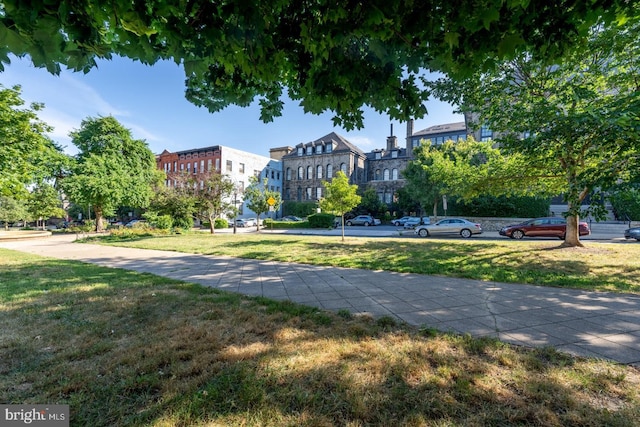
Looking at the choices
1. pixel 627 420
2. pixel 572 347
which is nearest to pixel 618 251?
pixel 572 347

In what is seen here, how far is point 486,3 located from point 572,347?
3.78 meters

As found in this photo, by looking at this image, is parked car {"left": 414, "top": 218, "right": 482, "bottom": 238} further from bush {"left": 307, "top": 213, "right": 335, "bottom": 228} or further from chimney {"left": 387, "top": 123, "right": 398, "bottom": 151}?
chimney {"left": 387, "top": 123, "right": 398, "bottom": 151}

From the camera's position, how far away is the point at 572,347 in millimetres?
2990

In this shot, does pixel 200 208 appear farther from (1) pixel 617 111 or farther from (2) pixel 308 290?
(1) pixel 617 111

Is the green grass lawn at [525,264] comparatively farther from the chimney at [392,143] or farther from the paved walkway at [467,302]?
the chimney at [392,143]

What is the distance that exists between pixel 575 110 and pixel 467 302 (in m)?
6.53

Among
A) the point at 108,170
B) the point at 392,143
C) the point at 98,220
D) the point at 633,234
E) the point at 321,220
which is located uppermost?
the point at 392,143

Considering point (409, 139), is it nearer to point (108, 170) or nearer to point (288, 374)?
point (108, 170)

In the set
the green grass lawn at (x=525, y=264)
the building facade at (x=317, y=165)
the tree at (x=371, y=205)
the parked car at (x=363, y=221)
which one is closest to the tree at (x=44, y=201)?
the building facade at (x=317, y=165)

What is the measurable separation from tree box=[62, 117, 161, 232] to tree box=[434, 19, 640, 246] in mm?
29074

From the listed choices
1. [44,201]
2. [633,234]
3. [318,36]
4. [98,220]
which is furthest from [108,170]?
[633,234]

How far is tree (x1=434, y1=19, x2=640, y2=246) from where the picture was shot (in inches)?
219
